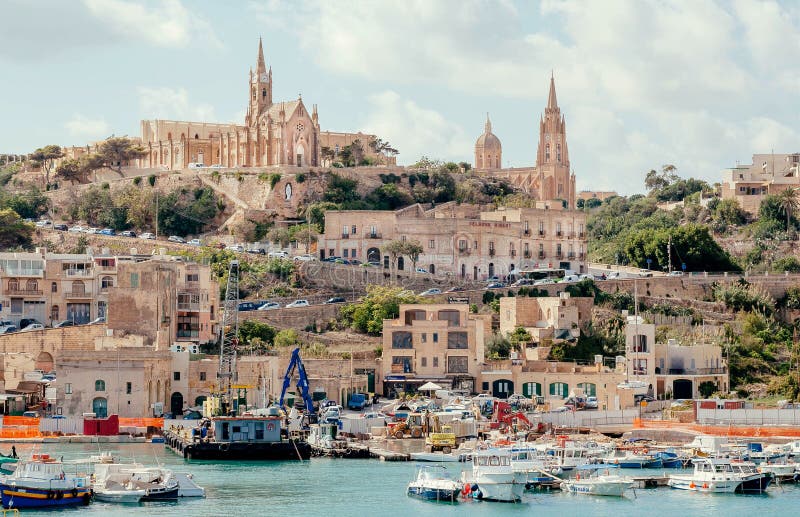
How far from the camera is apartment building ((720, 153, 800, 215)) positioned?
12062 cm

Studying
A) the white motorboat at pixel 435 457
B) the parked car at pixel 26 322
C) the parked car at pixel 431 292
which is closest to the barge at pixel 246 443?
the white motorboat at pixel 435 457

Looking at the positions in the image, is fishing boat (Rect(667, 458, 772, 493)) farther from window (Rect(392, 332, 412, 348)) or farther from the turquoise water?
window (Rect(392, 332, 412, 348))

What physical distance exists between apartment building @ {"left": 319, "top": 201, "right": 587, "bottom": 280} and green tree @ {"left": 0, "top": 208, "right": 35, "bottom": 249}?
58.8 feet

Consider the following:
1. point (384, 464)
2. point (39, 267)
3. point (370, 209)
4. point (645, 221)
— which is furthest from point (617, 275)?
point (384, 464)

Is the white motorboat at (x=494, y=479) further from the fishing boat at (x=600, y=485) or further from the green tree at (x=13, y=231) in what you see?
the green tree at (x=13, y=231)

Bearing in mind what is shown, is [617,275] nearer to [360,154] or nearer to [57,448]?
[360,154]

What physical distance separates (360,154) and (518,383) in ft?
156

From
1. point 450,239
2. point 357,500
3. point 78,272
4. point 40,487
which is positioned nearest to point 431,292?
point 450,239

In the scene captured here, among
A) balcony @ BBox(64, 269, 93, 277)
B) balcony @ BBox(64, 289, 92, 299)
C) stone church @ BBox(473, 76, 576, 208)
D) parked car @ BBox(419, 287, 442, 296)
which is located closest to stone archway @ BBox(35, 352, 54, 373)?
balcony @ BBox(64, 289, 92, 299)

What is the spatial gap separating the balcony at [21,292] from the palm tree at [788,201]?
52.7 m

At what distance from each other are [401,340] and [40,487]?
90.3 feet

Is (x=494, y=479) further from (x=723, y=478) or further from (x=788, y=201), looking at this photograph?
(x=788, y=201)

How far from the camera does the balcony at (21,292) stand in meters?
84.0

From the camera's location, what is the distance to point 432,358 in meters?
75.5
